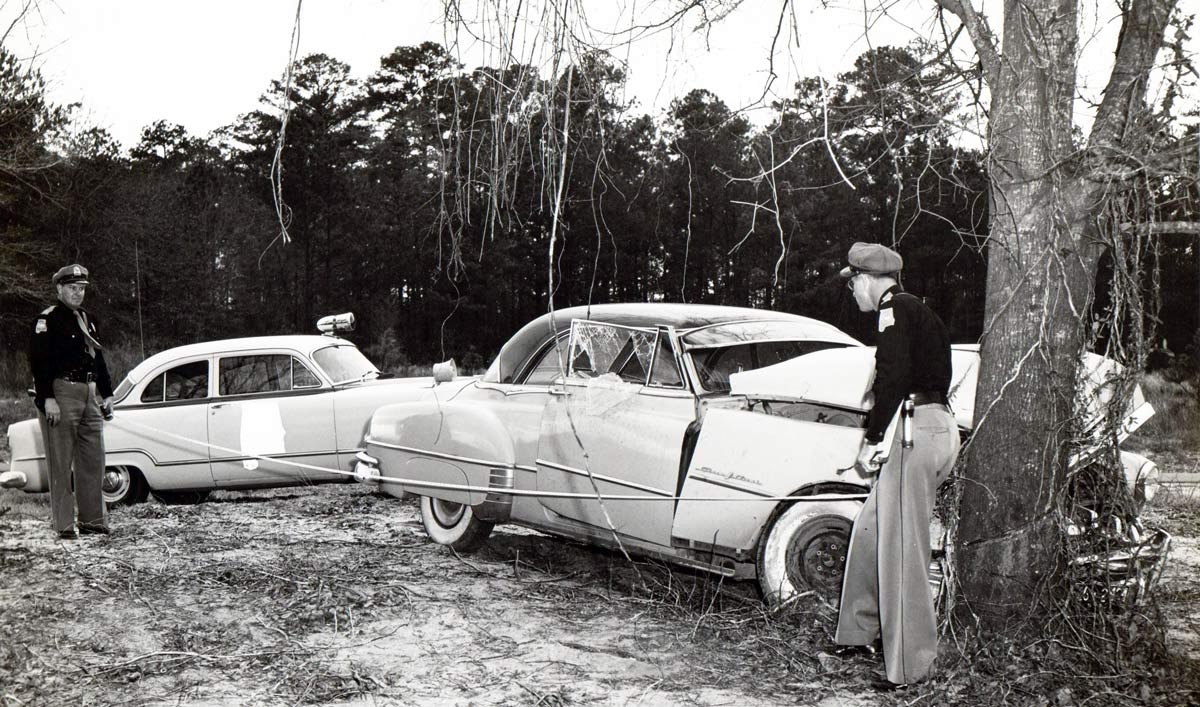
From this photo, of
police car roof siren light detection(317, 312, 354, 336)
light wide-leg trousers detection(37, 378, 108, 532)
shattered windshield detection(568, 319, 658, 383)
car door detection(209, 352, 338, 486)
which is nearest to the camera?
shattered windshield detection(568, 319, 658, 383)

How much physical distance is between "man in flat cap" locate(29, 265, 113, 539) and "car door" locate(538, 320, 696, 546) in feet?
12.4

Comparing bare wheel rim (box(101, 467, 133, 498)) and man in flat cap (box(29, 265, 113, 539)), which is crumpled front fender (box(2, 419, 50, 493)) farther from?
man in flat cap (box(29, 265, 113, 539))

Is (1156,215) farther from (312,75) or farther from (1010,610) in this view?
(312,75)

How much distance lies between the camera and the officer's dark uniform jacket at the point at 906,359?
178 inches

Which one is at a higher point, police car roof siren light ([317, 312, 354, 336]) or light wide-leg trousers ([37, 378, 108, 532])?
police car roof siren light ([317, 312, 354, 336])

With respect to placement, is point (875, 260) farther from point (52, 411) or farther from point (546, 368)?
point (52, 411)

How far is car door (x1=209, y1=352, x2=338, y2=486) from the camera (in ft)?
33.1

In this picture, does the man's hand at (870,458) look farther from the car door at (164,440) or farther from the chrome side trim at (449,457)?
the car door at (164,440)

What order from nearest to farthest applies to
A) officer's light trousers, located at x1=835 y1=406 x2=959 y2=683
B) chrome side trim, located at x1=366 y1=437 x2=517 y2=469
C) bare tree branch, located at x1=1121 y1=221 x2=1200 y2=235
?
bare tree branch, located at x1=1121 y1=221 x2=1200 y2=235, officer's light trousers, located at x1=835 y1=406 x2=959 y2=683, chrome side trim, located at x1=366 y1=437 x2=517 y2=469

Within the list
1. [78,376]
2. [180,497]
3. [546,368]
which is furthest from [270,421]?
[546,368]

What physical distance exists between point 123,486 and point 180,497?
62 centimetres

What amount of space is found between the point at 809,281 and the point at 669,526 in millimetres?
36570

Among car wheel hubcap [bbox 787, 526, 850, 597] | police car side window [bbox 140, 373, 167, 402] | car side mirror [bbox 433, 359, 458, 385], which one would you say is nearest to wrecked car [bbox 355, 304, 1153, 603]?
car wheel hubcap [bbox 787, 526, 850, 597]

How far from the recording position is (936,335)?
4.63m
